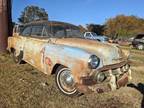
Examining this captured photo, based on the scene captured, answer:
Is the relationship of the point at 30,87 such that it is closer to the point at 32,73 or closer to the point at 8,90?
the point at 8,90

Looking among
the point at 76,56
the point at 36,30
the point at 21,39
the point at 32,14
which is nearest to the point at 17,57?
the point at 21,39

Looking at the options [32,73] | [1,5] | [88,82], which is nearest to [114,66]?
[88,82]

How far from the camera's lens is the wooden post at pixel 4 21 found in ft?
34.9

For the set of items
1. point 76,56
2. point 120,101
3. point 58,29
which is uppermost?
point 58,29

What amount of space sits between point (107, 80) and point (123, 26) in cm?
5999

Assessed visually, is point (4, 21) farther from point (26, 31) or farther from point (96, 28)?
point (96, 28)

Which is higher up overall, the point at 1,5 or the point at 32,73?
the point at 1,5

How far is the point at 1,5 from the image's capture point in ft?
34.8

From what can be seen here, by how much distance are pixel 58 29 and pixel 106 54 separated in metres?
1.90

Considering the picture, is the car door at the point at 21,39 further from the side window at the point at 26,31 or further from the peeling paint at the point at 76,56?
the peeling paint at the point at 76,56

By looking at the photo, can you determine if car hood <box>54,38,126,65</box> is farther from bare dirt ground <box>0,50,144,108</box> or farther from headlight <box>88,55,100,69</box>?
bare dirt ground <box>0,50,144,108</box>

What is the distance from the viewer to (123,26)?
210 ft

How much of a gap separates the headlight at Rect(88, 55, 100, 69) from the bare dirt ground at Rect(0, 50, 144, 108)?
81 centimetres

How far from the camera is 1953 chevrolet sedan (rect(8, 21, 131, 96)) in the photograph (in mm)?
5371
